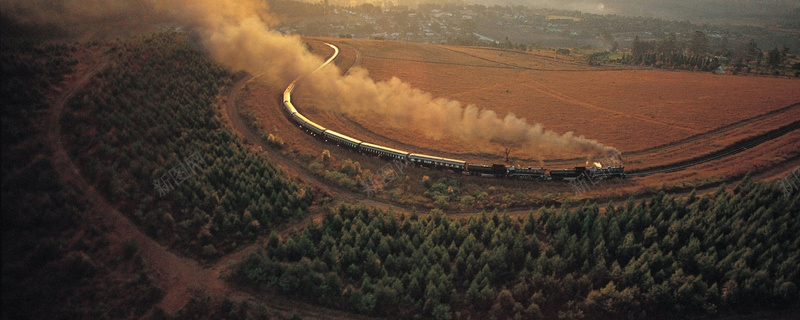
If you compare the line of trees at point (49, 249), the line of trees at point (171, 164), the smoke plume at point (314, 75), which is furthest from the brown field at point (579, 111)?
the line of trees at point (49, 249)

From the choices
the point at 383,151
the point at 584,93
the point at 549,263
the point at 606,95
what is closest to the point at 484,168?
the point at 383,151

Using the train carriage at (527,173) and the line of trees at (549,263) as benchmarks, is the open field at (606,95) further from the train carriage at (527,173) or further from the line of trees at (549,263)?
the line of trees at (549,263)

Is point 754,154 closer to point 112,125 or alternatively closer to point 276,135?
point 276,135

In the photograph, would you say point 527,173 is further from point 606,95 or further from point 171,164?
point 606,95

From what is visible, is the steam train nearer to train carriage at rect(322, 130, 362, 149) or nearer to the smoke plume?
train carriage at rect(322, 130, 362, 149)

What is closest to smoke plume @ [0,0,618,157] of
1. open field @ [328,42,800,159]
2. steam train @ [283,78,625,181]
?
steam train @ [283,78,625,181]

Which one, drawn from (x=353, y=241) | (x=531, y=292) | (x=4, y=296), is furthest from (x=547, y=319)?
(x=4, y=296)
